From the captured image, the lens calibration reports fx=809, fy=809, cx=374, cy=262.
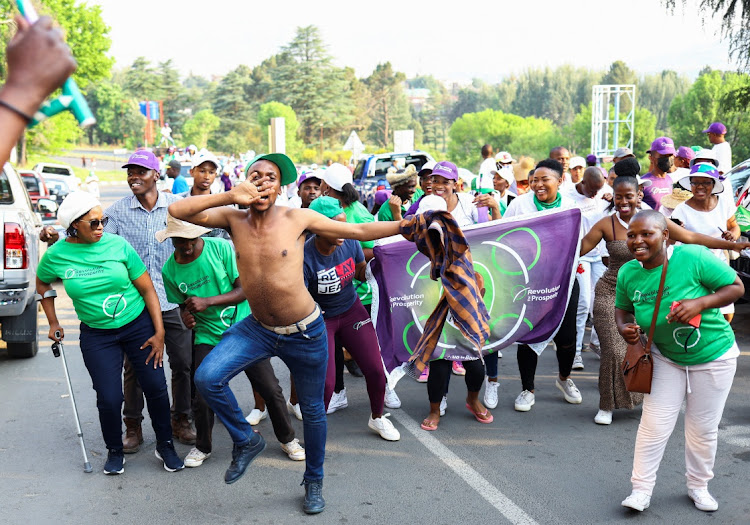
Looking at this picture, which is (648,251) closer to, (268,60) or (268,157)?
(268,157)

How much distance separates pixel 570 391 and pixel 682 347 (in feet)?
7.85

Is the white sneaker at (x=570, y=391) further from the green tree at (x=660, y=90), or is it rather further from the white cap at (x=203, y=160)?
the green tree at (x=660, y=90)

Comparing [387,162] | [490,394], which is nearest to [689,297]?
[490,394]

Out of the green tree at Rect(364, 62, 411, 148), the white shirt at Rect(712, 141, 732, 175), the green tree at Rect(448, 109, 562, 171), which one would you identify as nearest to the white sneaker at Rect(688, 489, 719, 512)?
the white shirt at Rect(712, 141, 732, 175)

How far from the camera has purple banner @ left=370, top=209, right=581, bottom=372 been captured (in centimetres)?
656

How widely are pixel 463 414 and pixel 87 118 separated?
5.21 metres

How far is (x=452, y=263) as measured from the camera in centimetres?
456

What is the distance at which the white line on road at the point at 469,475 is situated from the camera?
477cm

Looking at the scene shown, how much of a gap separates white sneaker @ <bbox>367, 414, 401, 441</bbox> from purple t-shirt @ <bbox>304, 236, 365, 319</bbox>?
0.92m

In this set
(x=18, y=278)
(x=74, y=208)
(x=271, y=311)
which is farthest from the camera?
(x=18, y=278)

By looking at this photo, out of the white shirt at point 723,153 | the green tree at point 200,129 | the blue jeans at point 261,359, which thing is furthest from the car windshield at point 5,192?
the green tree at point 200,129

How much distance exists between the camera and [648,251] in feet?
15.2

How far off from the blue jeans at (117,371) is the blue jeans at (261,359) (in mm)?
838

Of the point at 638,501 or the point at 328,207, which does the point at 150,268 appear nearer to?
the point at 328,207
